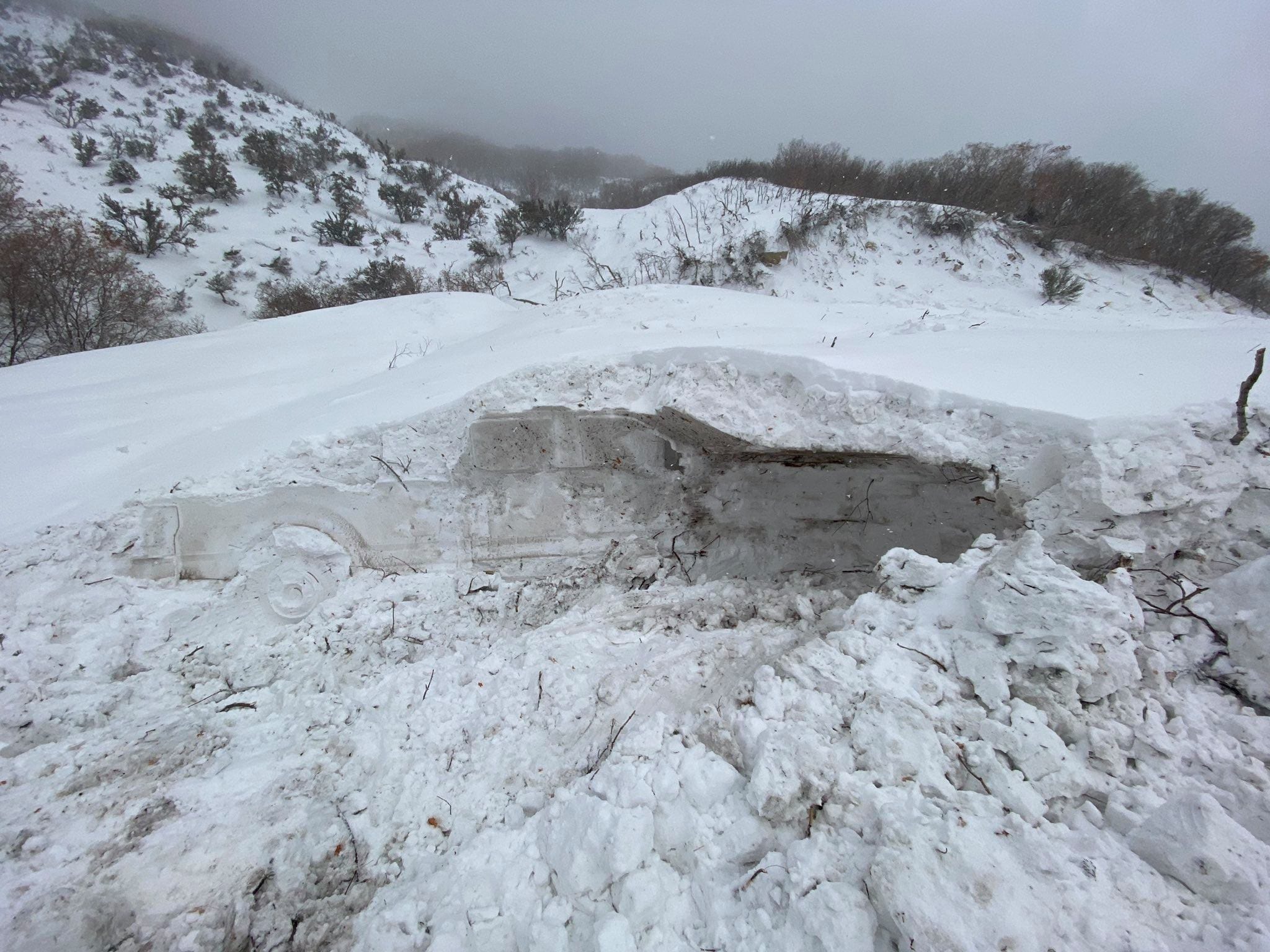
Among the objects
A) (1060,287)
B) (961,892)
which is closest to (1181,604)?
(961,892)

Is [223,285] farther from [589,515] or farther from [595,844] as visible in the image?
[595,844]

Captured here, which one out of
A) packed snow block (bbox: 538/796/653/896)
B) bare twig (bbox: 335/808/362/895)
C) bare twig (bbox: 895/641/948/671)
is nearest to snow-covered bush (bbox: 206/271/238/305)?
bare twig (bbox: 335/808/362/895)

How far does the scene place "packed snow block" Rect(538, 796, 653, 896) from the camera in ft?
5.63

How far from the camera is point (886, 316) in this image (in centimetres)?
529

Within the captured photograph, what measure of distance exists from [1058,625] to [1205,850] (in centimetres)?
76

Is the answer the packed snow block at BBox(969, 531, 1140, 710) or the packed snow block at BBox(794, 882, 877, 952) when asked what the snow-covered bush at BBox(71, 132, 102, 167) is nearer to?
the packed snow block at BBox(794, 882, 877, 952)

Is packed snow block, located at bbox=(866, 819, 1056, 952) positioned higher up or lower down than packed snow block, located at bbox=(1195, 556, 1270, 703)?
lower down

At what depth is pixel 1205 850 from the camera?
4.45 ft

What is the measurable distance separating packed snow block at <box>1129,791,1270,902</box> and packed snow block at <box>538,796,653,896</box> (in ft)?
5.15

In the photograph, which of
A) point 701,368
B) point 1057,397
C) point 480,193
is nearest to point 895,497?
point 1057,397

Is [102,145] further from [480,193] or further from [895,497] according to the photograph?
[895,497]

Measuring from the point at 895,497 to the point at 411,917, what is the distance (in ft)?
12.5

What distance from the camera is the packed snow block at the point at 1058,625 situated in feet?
6.13

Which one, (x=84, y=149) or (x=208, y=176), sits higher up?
(x=84, y=149)
